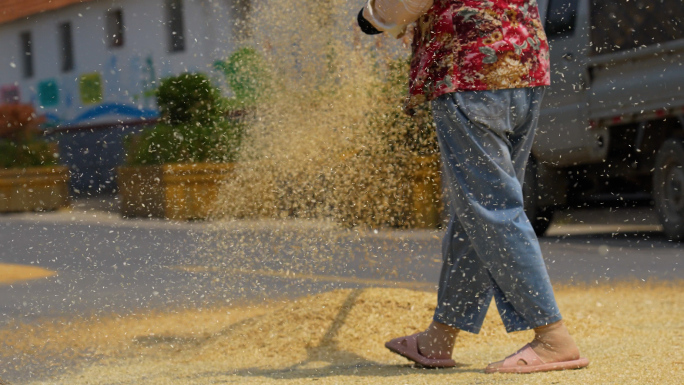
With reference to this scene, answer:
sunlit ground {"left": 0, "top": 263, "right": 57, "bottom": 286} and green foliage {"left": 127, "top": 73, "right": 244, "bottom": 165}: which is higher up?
green foliage {"left": 127, "top": 73, "right": 244, "bottom": 165}

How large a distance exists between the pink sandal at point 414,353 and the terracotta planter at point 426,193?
3.94m

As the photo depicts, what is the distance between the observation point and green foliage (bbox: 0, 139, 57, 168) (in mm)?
5586

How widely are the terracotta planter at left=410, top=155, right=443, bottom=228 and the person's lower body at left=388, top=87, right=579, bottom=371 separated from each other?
4150mm

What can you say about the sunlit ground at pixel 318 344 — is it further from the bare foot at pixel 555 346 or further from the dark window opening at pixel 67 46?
the dark window opening at pixel 67 46

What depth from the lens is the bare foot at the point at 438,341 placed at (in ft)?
9.39

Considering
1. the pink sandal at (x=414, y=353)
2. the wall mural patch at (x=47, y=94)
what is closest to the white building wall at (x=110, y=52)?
the wall mural patch at (x=47, y=94)

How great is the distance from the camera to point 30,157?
557 cm

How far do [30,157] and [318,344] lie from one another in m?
2.82

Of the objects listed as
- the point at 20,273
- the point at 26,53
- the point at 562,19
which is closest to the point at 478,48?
the point at 26,53

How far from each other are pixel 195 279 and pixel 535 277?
2714mm

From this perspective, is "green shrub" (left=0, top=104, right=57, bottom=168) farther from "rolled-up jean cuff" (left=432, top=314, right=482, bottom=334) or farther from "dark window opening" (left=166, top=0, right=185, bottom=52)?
"rolled-up jean cuff" (left=432, top=314, right=482, bottom=334)

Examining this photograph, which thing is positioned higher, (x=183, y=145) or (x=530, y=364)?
(x=183, y=145)

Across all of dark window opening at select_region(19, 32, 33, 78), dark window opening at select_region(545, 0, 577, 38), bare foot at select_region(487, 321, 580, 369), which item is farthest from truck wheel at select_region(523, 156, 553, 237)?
bare foot at select_region(487, 321, 580, 369)

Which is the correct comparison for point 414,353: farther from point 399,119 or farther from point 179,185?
point 399,119
